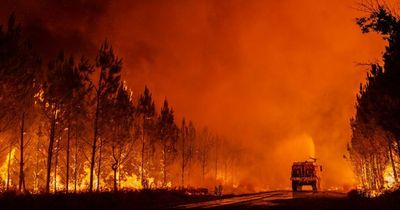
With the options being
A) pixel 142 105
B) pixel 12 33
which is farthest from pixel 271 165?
pixel 12 33

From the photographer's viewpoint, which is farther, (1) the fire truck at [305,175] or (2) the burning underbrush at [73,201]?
(1) the fire truck at [305,175]

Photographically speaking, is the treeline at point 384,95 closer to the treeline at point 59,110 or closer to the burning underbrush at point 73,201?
the burning underbrush at point 73,201

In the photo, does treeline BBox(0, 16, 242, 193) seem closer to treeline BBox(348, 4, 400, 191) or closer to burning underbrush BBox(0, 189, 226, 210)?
burning underbrush BBox(0, 189, 226, 210)

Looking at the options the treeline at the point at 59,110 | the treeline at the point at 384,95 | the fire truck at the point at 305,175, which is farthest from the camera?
the fire truck at the point at 305,175

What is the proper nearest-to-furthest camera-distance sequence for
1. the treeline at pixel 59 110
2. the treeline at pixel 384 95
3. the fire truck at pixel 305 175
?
1. the treeline at pixel 384 95
2. the treeline at pixel 59 110
3. the fire truck at pixel 305 175

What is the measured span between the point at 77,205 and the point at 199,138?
295ft

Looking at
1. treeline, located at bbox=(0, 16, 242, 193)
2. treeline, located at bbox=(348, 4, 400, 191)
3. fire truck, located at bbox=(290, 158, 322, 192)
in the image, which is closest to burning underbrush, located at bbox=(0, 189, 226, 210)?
treeline, located at bbox=(0, 16, 242, 193)

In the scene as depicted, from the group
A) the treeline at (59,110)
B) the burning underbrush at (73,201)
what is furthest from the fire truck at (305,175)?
the burning underbrush at (73,201)

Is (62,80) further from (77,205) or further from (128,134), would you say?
(77,205)

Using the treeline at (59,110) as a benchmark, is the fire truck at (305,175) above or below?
below

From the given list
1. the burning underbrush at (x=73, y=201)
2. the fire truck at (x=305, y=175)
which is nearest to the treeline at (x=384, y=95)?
the fire truck at (x=305, y=175)

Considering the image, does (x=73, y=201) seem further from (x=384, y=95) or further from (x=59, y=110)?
(x=384, y=95)

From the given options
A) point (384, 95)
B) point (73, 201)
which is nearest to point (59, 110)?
point (73, 201)

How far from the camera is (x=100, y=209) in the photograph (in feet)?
64.8
